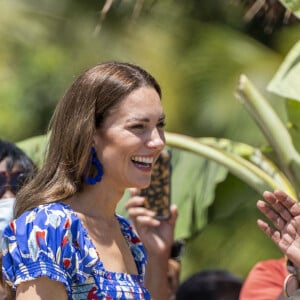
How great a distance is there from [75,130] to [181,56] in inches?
221

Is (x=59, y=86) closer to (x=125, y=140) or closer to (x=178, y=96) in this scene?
(x=178, y=96)

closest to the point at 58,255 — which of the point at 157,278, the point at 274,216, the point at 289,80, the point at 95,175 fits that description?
the point at 95,175

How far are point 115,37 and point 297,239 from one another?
5.13 metres

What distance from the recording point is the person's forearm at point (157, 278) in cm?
423

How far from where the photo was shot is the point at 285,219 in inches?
154

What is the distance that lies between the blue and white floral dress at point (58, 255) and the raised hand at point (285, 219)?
27.7 inches

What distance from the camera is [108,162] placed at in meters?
3.47

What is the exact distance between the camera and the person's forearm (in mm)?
4227

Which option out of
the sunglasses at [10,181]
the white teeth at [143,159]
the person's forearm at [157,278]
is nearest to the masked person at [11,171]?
the sunglasses at [10,181]

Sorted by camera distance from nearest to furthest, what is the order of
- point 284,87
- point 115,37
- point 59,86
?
point 284,87, point 115,37, point 59,86

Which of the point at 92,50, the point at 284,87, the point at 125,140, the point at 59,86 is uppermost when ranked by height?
the point at 125,140

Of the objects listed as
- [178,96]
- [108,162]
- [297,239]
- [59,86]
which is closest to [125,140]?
[108,162]

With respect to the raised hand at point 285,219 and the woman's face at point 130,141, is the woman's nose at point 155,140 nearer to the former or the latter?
the woman's face at point 130,141

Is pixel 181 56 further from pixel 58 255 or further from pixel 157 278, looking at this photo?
pixel 58 255
